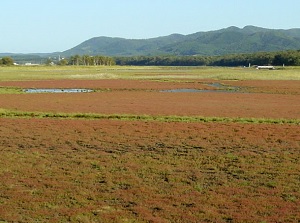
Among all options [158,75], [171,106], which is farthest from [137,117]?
[158,75]

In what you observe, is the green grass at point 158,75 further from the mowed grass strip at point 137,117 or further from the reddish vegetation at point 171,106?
the mowed grass strip at point 137,117

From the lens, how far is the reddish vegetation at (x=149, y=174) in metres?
11.5

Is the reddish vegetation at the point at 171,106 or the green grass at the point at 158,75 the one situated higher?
the reddish vegetation at the point at 171,106

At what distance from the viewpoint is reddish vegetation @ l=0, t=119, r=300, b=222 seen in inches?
454

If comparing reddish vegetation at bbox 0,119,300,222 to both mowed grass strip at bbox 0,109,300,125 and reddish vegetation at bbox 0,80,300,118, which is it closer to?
mowed grass strip at bbox 0,109,300,125

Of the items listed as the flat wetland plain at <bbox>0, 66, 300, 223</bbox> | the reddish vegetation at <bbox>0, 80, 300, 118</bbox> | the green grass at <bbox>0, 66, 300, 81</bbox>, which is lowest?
the green grass at <bbox>0, 66, 300, 81</bbox>

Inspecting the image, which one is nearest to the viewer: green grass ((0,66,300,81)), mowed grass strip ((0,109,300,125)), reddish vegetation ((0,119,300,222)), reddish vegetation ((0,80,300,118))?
reddish vegetation ((0,119,300,222))

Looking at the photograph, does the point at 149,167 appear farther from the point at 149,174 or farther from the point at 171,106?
the point at 171,106

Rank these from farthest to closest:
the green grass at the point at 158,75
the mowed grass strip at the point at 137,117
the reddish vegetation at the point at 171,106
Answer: the green grass at the point at 158,75 < the reddish vegetation at the point at 171,106 < the mowed grass strip at the point at 137,117

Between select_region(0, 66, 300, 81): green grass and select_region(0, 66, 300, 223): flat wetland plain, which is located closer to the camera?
select_region(0, 66, 300, 223): flat wetland plain

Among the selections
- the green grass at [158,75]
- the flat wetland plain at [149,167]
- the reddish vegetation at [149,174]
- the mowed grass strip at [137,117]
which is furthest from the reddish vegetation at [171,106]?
the green grass at [158,75]

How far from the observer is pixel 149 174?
15453 millimetres

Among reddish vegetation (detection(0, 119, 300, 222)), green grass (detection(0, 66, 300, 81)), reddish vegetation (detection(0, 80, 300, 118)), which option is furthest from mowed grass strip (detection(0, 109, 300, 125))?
green grass (detection(0, 66, 300, 81))

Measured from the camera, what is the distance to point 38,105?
3891cm
